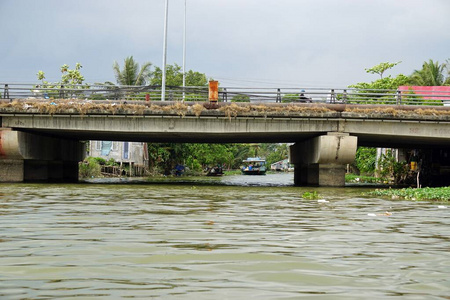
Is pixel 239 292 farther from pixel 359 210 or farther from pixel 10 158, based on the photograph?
pixel 10 158

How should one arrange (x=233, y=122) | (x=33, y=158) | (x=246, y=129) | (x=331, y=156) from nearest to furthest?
(x=331, y=156) → (x=246, y=129) → (x=233, y=122) → (x=33, y=158)

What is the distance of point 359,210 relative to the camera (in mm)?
14391

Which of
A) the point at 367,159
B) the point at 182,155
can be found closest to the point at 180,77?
the point at 182,155

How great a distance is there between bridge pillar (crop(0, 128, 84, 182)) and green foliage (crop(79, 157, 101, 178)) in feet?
28.3

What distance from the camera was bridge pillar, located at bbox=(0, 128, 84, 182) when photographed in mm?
31547

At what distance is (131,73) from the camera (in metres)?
64.1

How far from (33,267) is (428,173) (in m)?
41.0

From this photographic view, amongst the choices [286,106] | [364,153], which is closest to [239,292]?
[286,106]

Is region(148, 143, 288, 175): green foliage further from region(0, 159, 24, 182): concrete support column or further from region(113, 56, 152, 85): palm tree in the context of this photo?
region(0, 159, 24, 182): concrete support column

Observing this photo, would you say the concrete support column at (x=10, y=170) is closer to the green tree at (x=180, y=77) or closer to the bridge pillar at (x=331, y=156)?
the bridge pillar at (x=331, y=156)

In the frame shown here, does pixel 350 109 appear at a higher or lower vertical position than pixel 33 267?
higher

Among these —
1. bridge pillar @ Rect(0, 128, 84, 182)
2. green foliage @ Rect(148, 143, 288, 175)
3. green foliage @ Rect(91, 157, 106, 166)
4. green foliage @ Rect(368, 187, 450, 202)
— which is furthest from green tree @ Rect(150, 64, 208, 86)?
green foliage @ Rect(368, 187, 450, 202)

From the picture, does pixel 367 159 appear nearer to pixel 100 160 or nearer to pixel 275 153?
pixel 100 160

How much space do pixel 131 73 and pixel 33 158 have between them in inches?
1273
